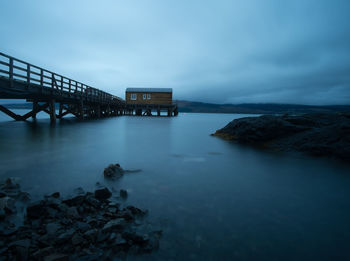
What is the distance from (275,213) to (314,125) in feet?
33.7

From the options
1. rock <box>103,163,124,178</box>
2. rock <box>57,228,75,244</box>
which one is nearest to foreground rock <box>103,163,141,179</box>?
rock <box>103,163,124,178</box>

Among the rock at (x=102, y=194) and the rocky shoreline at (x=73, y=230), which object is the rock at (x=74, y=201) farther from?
the rock at (x=102, y=194)

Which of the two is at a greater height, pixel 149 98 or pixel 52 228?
pixel 149 98

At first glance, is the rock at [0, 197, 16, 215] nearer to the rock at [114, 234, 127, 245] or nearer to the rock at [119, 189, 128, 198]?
the rock at [119, 189, 128, 198]

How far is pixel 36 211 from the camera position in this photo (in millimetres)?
2641

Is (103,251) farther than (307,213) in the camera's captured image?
No

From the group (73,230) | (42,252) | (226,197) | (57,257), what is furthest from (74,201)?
(226,197)

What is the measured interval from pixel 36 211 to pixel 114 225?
3.91 ft

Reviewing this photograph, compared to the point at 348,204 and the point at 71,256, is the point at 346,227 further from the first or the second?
the point at 71,256

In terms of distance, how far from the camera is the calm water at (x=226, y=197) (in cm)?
233

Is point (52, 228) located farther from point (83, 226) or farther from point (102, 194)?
point (102, 194)

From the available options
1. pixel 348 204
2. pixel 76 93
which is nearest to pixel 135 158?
pixel 348 204

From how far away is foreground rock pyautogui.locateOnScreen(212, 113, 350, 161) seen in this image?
7574 mm

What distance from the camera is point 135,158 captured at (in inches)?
265
